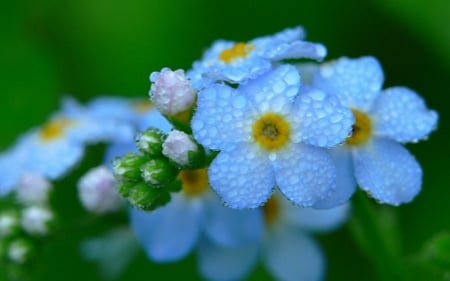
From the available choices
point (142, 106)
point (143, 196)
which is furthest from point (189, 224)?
point (142, 106)

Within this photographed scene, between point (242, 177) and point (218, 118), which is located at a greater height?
point (218, 118)

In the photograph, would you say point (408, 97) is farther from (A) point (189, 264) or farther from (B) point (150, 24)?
(B) point (150, 24)

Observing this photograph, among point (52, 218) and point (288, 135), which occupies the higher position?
point (52, 218)

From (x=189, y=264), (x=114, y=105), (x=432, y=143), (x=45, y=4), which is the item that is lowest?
(x=432, y=143)

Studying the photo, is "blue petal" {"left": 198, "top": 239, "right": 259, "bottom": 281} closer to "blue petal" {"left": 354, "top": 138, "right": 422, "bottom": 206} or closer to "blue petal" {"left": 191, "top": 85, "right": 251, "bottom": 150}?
"blue petal" {"left": 354, "top": 138, "right": 422, "bottom": 206}

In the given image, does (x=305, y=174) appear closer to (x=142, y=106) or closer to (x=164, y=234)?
(x=164, y=234)

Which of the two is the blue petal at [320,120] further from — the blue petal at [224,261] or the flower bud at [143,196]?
→ the blue petal at [224,261]

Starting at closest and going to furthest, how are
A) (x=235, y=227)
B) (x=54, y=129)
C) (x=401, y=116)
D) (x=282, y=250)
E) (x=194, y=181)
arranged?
(x=401, y=116), (x=235, y=227), (x=194, y=181), (x=282, y=250), (x=54, y=129)

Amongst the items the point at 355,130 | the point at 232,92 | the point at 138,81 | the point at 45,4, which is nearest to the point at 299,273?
the point at 355,130
